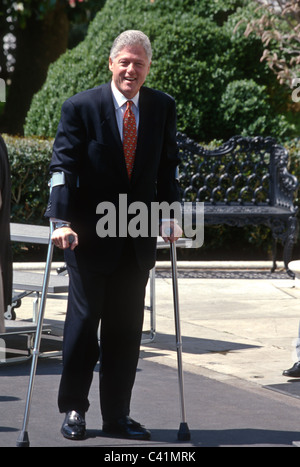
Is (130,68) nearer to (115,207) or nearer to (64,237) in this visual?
(115,207)

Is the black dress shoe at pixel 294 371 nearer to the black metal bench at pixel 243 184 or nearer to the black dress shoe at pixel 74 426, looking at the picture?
the black dress shoe at pixel 74 426

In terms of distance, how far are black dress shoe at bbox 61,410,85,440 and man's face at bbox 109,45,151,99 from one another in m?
1.61

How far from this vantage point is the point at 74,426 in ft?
15.7

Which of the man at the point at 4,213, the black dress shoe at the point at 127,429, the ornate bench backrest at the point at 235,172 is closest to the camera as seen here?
the black dress shoe at the point at 127,429

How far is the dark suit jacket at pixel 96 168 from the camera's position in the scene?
4.71 m

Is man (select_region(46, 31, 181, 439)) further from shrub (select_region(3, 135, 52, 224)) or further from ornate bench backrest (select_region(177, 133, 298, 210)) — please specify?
shrub (select_region(3, 135, 52, 224))

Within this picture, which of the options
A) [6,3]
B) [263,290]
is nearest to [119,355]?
[263,290]

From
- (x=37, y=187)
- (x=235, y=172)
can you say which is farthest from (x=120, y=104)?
Result: (x=235, y=172)

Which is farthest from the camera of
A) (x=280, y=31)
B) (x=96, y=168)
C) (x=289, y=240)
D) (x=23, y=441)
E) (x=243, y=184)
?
(x=280, y=31)

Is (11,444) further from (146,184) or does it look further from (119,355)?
(146,184)

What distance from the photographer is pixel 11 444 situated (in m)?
4.65

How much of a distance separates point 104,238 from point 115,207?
16 centimetres

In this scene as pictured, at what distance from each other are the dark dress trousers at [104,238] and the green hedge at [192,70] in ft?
26.4

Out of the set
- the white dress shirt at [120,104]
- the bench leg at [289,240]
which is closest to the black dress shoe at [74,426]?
the white dress shirt at [120,104]
